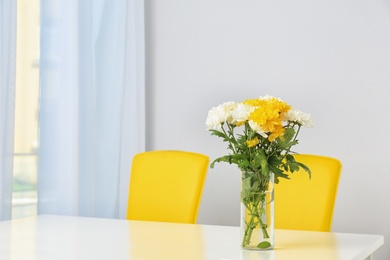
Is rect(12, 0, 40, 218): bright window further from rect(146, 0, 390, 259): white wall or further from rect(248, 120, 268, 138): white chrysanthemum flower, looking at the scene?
rect(248, 120, 268, 138): white chrysanthemum flower

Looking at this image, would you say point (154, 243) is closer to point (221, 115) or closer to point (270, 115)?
point (221, 115)

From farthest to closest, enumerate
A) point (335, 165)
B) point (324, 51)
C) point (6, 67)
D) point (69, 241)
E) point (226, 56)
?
point (226, 56) → point (324, 51) → point (6, 67) → point (335, 165) → point (69, 241)

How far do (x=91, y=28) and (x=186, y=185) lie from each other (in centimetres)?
125

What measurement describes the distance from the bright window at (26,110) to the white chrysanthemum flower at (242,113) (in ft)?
5.51

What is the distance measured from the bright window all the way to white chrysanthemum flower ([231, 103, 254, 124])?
5.51 feet

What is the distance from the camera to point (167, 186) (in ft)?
10.2

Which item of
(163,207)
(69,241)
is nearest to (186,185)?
(163,207)

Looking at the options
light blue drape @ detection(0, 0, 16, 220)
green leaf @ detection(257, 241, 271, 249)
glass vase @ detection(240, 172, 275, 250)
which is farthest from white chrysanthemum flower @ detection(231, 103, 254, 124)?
light blue drape @ detection(0, 0, 16, 220)

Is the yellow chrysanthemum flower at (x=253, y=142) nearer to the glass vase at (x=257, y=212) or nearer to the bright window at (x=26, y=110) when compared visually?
the glass vase at (x=257, y=212)

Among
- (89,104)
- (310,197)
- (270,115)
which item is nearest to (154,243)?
(270,115)

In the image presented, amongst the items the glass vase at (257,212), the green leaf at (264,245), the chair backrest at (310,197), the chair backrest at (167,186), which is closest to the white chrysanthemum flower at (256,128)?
the glass vase at (257,212)

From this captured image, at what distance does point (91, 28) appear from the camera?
12.6 ft

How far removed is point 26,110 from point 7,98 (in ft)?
0.60

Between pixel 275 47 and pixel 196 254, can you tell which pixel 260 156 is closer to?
pixel 196 254
